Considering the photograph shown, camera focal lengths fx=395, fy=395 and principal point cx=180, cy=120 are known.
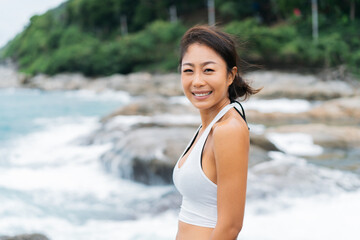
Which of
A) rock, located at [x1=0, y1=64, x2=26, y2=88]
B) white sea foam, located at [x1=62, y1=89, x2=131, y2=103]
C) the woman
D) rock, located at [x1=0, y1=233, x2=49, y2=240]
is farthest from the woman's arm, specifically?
rock, located at [x1=0, y1=64, x2=26, y2=88]

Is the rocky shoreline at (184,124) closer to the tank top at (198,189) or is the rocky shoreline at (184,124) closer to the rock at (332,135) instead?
the rock at (332,135)

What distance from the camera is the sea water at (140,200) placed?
4.91 metres

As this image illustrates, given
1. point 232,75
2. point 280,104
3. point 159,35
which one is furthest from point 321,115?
point 159,35

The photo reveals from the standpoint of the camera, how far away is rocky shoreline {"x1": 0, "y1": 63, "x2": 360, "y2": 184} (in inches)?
267

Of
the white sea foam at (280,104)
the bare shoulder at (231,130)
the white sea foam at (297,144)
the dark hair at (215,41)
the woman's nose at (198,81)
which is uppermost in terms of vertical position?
the dark hair at (215,41)

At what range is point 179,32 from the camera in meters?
33.8

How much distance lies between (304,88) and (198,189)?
1838 cm

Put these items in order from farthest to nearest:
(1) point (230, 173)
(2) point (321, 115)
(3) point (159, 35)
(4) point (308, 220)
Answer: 1. (3) point (159, 35)
2. (2) point (321, 115)
3. (4) point (308, 220)
4. (1) point (230, 173)

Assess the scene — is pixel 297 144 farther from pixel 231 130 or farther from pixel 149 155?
pixel 231 130

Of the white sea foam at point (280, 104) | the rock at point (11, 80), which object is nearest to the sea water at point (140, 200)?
the white sea foam at point (280, 104)

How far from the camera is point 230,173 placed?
4.39 ft

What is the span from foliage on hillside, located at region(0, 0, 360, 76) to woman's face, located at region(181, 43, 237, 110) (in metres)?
0.30

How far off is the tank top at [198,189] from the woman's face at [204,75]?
7 centimetres

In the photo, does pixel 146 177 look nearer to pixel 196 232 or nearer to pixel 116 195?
pixel 116 195
